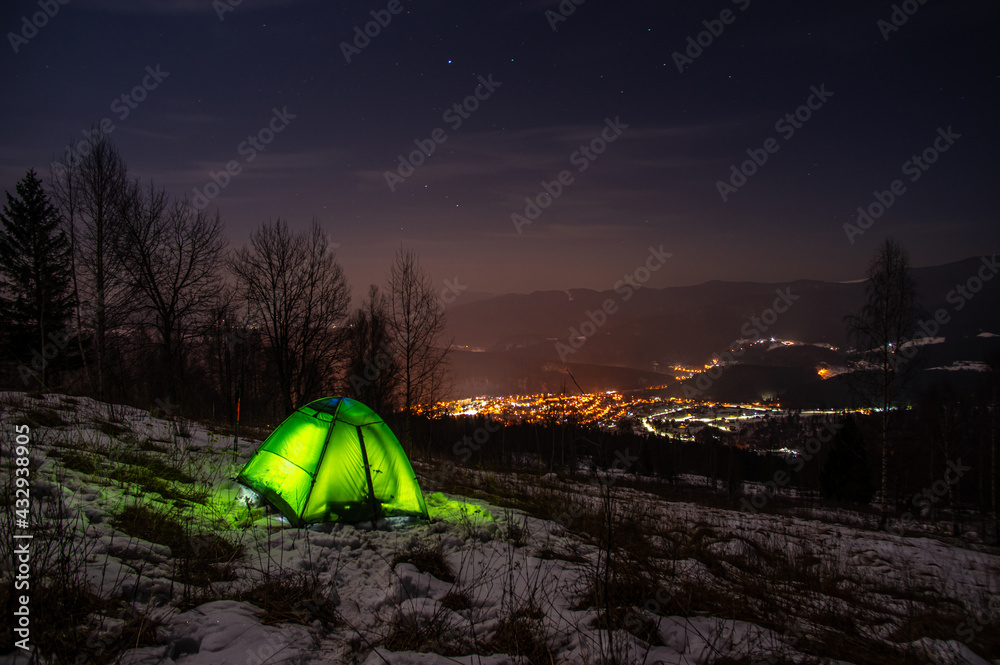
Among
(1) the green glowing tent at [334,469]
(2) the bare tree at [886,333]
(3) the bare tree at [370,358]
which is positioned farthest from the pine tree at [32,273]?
(2) the bare tree at [886,333]

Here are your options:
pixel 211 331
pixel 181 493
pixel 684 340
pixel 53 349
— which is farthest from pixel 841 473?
pixel 684 340

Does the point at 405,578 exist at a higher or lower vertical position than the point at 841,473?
higher

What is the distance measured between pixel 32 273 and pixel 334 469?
69.0 feet

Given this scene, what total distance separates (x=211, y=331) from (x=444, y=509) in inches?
678

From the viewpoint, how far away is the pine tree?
1692cm

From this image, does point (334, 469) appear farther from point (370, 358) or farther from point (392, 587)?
point (370, 358)

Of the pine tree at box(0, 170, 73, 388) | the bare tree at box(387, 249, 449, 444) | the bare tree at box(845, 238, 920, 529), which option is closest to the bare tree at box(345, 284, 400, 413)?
the bare tree at box(387, 249, 449, 444)

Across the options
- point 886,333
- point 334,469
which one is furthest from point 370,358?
point 886,333

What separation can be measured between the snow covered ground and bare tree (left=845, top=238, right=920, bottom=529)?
29.7 feet

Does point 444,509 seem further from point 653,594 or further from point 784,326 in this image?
point 784,326

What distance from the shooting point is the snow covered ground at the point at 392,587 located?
255 centimetres

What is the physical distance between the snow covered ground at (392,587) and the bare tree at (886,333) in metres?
9.06

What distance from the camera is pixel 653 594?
3.73 meters

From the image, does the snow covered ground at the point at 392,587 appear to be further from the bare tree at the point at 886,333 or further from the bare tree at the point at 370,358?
the bare tree at the point at 370,358
